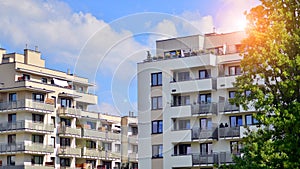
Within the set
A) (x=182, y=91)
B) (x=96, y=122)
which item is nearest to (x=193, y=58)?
(x=182, y=91)

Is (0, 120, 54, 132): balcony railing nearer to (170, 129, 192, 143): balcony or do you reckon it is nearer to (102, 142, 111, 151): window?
(102, 142, 111, 151): window

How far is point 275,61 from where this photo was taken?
30.2m

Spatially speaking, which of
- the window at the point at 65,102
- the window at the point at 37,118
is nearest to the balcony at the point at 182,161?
the window at the point at 37,118

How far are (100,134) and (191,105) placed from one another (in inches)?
1137

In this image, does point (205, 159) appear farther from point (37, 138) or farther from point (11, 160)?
point (11, 160)

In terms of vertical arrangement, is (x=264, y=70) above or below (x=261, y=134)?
above

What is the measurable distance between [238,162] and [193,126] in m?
35.6

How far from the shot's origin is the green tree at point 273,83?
2881cm

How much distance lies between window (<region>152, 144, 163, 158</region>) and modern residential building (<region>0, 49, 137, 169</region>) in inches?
732

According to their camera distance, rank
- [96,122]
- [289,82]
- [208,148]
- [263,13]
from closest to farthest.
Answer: [289,82] < [263,13] < [208,148] < [96,122]

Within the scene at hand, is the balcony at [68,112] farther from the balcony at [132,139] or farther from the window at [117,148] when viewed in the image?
the window at [117,148]

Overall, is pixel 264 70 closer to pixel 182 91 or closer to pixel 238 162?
pixel 238 162

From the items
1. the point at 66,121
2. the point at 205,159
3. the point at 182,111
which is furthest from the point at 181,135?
the point at 66,121

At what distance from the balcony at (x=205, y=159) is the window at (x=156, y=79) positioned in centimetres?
918
